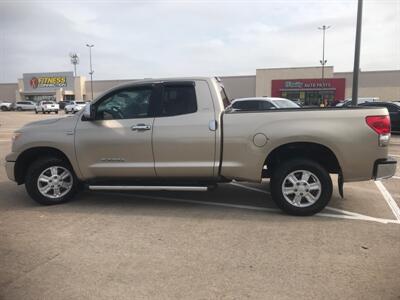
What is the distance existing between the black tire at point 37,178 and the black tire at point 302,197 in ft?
10.1

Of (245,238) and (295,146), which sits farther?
(295,146)

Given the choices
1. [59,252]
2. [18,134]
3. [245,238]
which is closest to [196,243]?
[245,238]

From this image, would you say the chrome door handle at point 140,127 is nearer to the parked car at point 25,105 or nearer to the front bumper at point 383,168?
the front bumper at point 383,168

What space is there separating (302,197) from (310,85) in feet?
200

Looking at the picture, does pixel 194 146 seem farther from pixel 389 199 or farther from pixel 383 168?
pixel 389 199

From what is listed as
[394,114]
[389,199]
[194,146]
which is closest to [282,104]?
[394,114]

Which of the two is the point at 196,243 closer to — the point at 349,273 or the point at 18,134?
the point at 349,273

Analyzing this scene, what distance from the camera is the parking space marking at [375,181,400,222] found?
6.09 metres

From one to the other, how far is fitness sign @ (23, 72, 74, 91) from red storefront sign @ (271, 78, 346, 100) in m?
39.9

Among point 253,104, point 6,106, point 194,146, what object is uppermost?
point 6,106

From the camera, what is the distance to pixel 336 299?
3.52m

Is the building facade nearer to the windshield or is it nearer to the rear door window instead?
the windshield

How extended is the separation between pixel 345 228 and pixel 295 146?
127cm

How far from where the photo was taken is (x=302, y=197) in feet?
19.2
